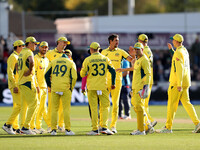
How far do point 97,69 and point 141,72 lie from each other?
3.88 ft

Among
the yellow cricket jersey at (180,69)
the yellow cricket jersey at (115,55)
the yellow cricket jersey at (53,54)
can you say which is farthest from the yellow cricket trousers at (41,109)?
the yellow cricket jersey at (180,69)

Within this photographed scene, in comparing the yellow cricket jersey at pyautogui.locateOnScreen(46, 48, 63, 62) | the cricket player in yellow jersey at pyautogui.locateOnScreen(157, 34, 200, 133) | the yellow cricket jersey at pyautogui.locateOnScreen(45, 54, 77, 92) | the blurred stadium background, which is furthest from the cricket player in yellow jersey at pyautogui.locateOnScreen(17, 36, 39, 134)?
the blurred stadium background

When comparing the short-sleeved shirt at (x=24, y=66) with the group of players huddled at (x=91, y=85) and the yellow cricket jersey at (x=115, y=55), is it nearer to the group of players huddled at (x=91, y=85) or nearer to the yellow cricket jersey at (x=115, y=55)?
the group of players huddled at (x=91, y=85)

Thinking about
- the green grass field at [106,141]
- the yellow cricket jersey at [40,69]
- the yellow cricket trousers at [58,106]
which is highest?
the yellow cricket jersey at [40,69]

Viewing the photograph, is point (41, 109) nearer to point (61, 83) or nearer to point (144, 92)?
point (61, 83)

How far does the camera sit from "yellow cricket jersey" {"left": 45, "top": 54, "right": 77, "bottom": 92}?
14.2m

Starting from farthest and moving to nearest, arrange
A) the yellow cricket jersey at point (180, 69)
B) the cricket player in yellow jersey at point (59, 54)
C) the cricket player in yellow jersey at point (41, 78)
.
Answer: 1. the cricket player in yellow jersey at point (41, 78)
2. the cricket player in yellow jersey at point (59, 54)
3. the yellow cricket jersey at point (180, 69)

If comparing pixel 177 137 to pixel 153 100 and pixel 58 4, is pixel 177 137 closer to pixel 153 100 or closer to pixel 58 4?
pixel 153 100

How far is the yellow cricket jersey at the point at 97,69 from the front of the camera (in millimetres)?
14289

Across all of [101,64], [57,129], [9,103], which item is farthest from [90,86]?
[9,103]

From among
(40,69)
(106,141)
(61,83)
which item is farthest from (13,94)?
(106,141)

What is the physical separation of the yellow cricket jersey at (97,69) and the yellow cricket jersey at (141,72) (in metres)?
0.63

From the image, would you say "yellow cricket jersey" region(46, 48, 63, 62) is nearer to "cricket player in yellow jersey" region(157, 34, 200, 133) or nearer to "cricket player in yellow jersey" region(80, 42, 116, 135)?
"cricket player in yellow jersey" region(80, 42, 116, 135)

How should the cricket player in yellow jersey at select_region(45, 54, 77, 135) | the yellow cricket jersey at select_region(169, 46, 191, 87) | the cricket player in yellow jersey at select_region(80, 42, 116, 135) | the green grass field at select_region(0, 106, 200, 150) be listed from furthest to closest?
the yellow cricket jersey at select_region(169, 46, 191, 87) → the cricket player in yellow jersey at select_region(80, 42, 116, 135) → the cricket player in yellow jersey at select_region(45, 54, 77, 135) → the green grass field at select_region(0, 106, 200, 150)
